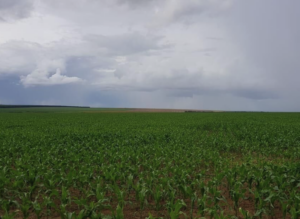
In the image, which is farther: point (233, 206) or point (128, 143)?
point (128, 143)

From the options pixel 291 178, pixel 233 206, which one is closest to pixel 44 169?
pixel 233 206

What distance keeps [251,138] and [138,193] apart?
50.1 ft

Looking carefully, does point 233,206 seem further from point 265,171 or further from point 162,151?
point 162,151

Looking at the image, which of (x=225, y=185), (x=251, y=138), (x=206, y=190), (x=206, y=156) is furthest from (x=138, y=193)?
(x=251, y=138)

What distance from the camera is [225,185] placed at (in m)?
8.41

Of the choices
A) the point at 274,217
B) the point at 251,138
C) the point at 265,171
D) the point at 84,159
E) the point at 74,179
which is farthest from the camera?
the point at 251,138

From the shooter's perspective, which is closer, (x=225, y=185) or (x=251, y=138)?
(x=225, y=185)

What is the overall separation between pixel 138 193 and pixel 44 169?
402 centimetres

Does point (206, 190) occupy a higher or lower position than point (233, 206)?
higher

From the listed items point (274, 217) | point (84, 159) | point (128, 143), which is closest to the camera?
point (274, 217)

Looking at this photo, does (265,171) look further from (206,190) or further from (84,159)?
(84,159)

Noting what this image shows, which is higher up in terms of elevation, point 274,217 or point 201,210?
point 201,210

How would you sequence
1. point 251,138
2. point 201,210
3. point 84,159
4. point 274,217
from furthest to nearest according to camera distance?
point 251,138 → point 84,159 → point 274,217 → point 201,210

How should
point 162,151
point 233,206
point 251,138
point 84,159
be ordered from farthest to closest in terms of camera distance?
point 251,138
point 162,151
point 84,159
point 233,206
